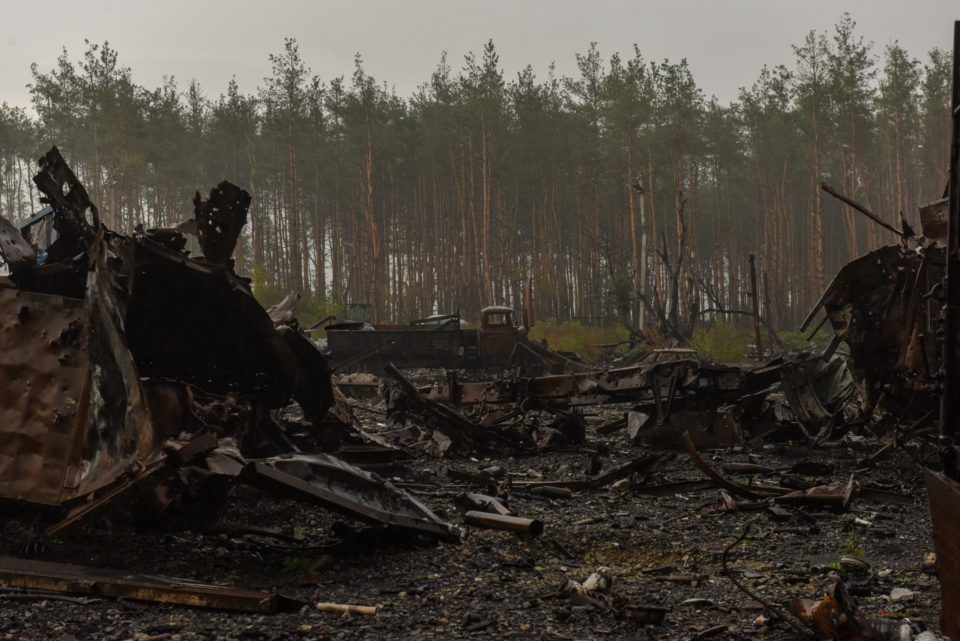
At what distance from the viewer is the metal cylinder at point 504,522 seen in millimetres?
5590

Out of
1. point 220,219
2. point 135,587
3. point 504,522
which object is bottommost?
point 504,522

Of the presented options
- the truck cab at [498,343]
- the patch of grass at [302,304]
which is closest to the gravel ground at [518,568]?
the truck cab at [498,343]

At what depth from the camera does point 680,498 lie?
7.11m

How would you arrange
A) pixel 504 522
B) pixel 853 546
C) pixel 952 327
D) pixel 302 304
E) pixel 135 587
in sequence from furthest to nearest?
pixel 302 304 < pixel 504 522 < pixel 853 546 < pixel 135 587 < pixel 952 327

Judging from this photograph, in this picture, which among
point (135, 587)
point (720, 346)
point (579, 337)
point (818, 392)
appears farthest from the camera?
point (579, 337)

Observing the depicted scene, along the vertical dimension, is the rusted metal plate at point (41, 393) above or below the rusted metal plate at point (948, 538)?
above

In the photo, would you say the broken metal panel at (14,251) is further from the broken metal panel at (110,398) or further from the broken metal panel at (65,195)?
the broken metal panel at (110,398)

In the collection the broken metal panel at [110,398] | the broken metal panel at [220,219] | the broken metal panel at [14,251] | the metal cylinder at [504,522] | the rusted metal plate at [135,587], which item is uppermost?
the broken metal panel at [220,219]

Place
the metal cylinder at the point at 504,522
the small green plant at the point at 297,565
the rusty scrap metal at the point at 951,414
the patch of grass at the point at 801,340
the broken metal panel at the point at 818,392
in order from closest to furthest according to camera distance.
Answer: the rusty scrap metal at the point at 951,414 < the small green plant at the point at 297,565 < the metal cylinder at the point at 504,522 < the broken metal panel at the point at 818,392 < the patch of grass at the point at 801,340

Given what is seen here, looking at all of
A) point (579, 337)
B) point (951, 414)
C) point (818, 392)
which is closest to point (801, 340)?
point (579, 337)

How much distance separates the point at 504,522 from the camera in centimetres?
575

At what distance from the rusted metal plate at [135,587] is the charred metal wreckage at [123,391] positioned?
0.84 ft

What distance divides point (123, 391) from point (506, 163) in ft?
129

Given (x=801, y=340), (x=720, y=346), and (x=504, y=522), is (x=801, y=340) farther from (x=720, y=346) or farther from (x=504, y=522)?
(x=504, y=522)
